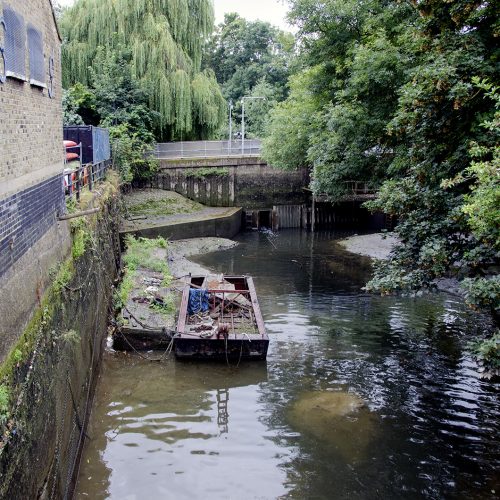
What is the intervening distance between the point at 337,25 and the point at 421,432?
1420 centimetres

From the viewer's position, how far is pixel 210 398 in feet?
36.3

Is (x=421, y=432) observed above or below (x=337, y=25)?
below

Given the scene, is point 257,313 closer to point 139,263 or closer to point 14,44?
point 139,263

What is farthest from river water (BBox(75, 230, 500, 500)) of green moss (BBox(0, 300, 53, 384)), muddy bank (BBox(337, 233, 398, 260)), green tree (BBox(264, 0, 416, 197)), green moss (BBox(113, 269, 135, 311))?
muddy bank (BBox(337, 233, 398, 260))

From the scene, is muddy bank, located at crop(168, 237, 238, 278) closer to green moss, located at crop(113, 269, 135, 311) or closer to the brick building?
green moss, located at crop(113, 269, 135, 311)

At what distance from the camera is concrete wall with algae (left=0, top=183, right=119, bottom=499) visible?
5.34 m

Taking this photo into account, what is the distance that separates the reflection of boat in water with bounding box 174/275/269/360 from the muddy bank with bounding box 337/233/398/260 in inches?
380

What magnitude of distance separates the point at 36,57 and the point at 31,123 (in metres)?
1.20

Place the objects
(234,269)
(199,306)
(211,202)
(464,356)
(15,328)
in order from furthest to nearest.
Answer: (211,202) → (234,269) → (199,306) → (464,356) → (15,328)

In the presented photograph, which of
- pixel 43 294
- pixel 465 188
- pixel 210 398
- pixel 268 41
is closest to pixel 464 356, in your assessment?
pixel 465 188

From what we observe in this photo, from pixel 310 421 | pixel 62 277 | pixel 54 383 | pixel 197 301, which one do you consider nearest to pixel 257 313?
pixel 197 301

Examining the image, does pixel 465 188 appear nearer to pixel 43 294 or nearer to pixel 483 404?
pixel 483 404

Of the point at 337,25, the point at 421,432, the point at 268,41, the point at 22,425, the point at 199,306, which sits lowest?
the point at 421,432

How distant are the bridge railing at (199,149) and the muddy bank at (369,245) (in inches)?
370
